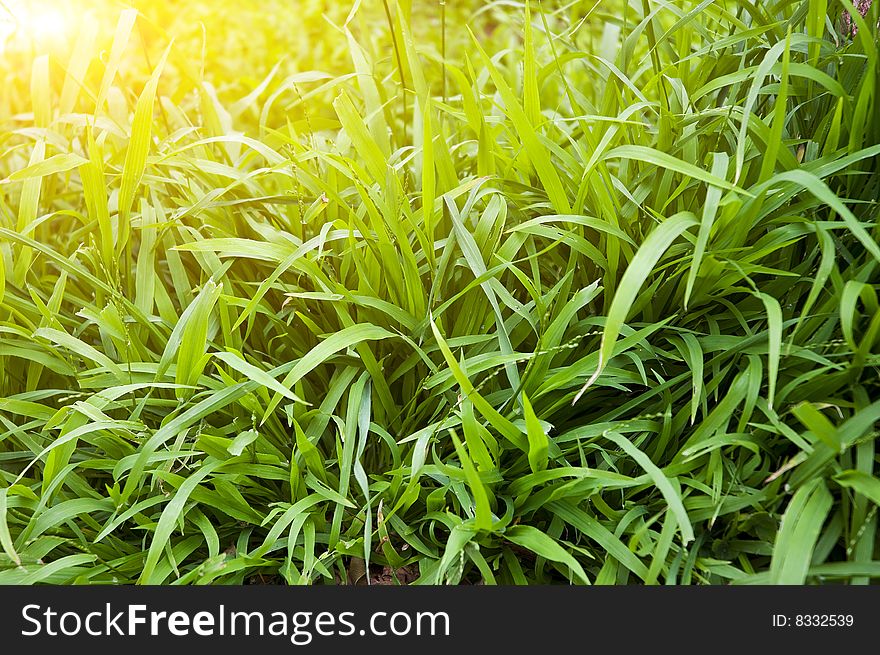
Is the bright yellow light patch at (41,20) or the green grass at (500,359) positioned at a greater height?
the bright yellow light patch at (41,20)

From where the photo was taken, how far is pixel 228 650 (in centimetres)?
101

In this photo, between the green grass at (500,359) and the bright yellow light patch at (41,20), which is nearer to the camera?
the green grass at (500,359)

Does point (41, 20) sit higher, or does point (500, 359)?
point (41, 20)

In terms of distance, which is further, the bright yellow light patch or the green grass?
the bright yellow light patch

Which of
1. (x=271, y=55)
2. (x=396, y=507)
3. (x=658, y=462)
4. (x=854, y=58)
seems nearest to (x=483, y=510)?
(x=396, y=507)

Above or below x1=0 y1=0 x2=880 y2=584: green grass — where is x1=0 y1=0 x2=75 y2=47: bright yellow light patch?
above

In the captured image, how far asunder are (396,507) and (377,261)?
41 cm

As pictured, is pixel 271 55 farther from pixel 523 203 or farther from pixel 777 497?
pixel 777 497

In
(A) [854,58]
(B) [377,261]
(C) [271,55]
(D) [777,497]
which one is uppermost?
(C) [271,55]

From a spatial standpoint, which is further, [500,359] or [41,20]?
[41,20]

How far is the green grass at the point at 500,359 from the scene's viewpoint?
101 cm

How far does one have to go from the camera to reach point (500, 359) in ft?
3.56

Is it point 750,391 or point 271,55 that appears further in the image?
point 271,55

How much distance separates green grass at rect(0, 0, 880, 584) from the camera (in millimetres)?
1010
